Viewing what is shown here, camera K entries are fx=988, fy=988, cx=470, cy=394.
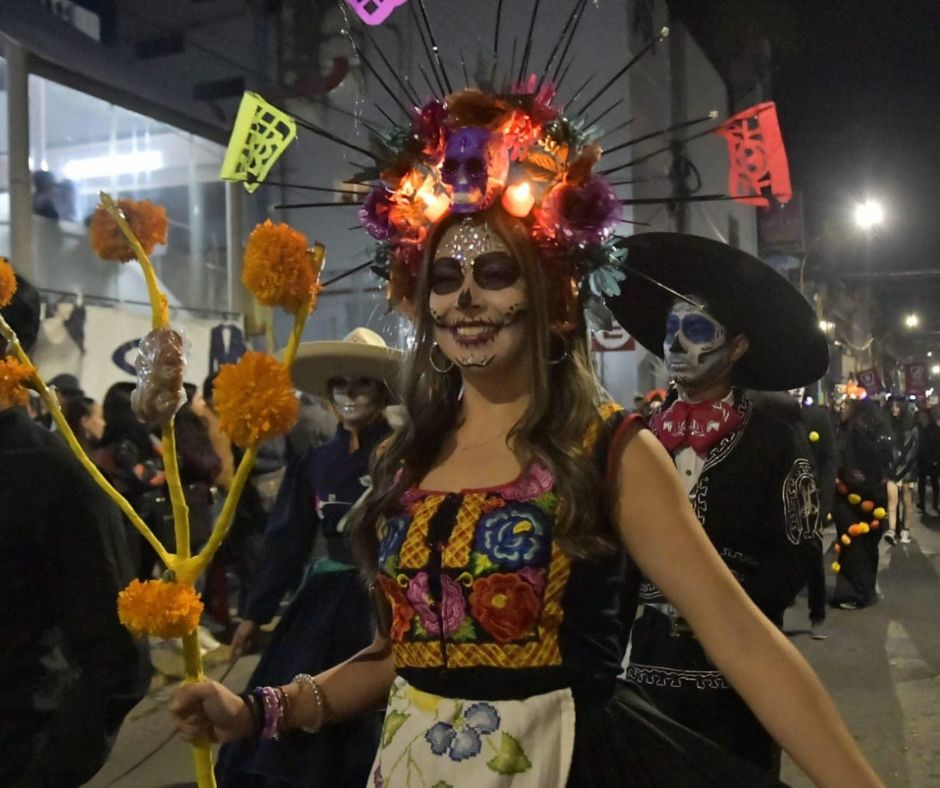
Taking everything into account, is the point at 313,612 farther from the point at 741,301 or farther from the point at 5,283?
the point at 5,283

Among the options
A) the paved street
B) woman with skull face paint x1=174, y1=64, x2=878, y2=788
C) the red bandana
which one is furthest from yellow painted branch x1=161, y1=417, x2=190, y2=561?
the paved street

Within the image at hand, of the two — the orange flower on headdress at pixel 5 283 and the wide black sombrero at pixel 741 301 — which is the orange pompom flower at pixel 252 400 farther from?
the wide black sombrero at pixel 741 301

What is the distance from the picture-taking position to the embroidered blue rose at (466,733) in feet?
5.35

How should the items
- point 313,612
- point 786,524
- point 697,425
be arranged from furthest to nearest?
point 313,612 → point 697,425 → point 786,524

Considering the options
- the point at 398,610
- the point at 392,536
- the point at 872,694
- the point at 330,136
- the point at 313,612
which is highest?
the point at 330,136

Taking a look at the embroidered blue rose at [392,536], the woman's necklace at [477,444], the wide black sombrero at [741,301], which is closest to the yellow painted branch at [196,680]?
the embroidered blue rose at [392,536]

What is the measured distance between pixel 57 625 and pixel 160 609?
65cm

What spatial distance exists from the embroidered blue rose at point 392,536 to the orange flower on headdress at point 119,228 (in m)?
0.71

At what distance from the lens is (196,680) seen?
1.72 meters

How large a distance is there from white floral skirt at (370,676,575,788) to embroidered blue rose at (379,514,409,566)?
0.88ft

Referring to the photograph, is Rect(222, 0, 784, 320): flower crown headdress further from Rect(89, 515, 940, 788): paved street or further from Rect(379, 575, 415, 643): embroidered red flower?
Rect(89, 515, 940, 788): paved street

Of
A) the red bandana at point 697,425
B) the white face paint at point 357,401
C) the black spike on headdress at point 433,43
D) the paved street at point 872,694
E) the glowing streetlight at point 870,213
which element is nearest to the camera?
the black spike on headdress at point 433,43

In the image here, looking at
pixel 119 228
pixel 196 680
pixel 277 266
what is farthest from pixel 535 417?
pixel 119 228

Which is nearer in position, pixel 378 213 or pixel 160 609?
pixel 160 609
